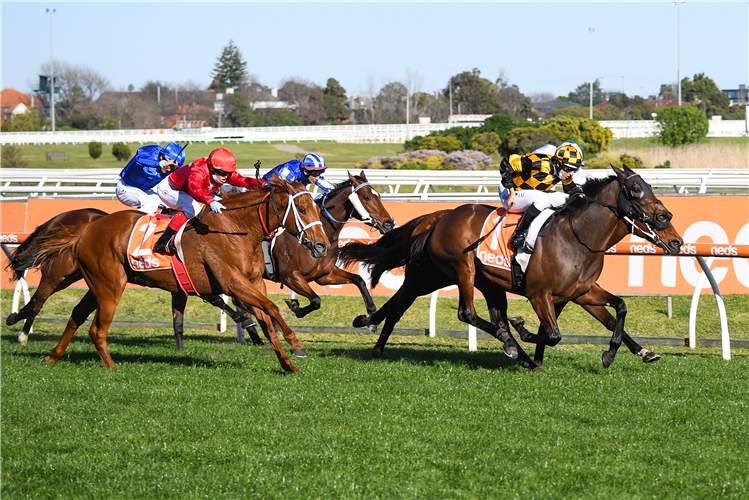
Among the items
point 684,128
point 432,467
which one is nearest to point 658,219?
point 432,467

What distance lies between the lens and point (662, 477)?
3.54 meters

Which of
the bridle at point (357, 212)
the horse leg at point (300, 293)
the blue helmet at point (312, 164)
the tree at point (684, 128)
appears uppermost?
the tree at point (684, 128)

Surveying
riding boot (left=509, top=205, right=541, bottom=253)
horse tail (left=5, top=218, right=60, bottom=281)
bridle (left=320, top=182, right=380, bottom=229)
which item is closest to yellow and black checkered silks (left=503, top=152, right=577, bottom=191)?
riding boot (left=509, top=205, right=541, bottom=253)

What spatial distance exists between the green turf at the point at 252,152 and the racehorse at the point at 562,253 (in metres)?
25.4

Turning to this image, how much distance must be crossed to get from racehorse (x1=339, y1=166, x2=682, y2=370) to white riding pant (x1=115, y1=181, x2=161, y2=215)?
274 cm

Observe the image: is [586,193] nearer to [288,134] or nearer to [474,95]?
[288,134]

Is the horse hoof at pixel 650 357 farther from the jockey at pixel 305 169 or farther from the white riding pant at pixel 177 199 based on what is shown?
the white riding pant at pixel 177 199

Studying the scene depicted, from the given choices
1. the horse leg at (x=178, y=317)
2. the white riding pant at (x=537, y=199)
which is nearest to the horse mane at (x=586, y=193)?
the white riding pant at (x=537, y=199)

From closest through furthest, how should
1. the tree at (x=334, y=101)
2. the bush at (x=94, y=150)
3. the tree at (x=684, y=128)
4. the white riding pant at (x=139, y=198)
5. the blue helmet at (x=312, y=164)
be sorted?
the white riding pant at (x=139, y=198) → the blue helmet at (x=312, y=164) → the bush at (x=94, y=150) → the tree at (x=684, y=128) → the tree at (x=334, y=101)

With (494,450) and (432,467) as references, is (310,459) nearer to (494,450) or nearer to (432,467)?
(432,467)

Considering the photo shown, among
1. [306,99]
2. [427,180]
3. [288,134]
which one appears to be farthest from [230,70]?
[427,180]

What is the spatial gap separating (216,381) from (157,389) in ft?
1.58

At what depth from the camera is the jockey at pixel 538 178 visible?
6180mm

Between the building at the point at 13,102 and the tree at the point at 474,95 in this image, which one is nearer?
the tree at the point at 474,95
